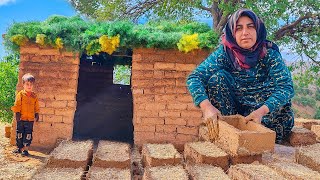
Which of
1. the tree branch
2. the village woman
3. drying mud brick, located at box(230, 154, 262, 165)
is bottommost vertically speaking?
drying mud brick, located at box(230, 154, 262, 165)

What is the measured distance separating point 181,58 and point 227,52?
2.09 m

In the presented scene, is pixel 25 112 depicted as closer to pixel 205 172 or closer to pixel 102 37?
pixel 102 37

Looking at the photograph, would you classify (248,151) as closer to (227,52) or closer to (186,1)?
(227,52)

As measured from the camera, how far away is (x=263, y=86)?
14.1 ft

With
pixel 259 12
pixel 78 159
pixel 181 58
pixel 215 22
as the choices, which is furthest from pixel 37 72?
pixel 215 22

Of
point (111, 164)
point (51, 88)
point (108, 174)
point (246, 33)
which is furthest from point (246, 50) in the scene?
point (51, 88)

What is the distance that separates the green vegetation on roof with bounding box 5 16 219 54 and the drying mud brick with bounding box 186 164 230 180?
119 inches

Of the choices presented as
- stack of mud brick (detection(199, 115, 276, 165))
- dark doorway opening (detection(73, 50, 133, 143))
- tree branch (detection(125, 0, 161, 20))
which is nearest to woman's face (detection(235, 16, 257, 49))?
stack of mud brick (detection(199, 115, 276, 165))

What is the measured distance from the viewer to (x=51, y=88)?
639 cm

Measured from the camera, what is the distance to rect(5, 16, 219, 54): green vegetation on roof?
20.2 feet

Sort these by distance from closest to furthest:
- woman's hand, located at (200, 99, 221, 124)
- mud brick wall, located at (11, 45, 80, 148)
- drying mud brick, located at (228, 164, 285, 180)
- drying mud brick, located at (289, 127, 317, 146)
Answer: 1. drying mud brick, located at (228, 164, 285, 180)
2. woman's hand, located at (200, 99, 221, 124)
3. drying mud brick, located at (289, 127, 317, 146)
4. mud brick wall, located at (11, 45, 80, 148)

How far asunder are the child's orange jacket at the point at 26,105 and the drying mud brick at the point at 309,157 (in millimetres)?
3857

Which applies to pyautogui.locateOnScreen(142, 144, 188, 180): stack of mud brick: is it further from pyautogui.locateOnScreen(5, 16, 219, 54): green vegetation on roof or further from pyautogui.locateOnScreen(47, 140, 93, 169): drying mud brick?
pyautogui.locateOnScreen(5, 16, 219, 54): green vegetation on roof

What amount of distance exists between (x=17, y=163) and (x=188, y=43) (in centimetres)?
296
